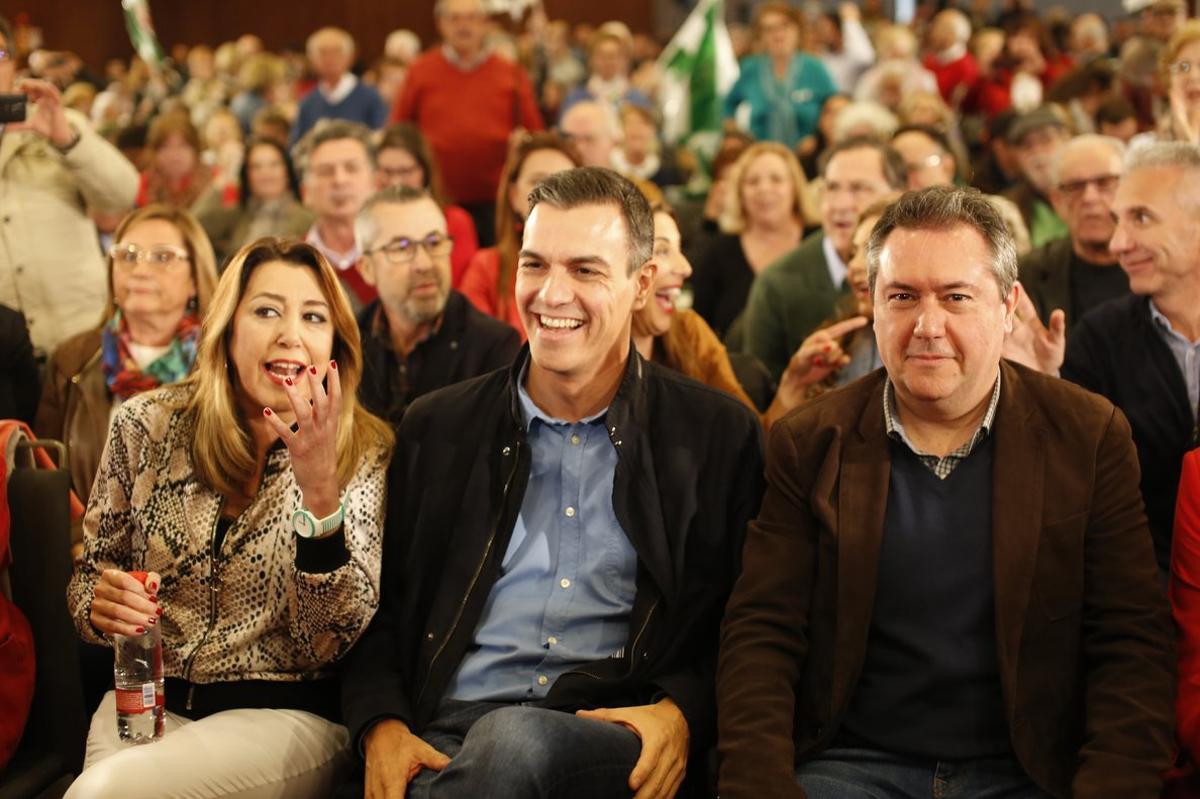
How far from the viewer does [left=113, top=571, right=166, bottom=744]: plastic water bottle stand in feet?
7.91

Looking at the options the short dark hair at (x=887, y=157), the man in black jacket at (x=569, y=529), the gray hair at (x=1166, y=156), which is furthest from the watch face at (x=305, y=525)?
the short dark hair at (x=887, y=157)

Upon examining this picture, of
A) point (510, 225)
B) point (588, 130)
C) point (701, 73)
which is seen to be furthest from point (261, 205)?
point (701, 73)

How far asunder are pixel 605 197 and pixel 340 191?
8.96ft

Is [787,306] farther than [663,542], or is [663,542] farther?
[787,306]

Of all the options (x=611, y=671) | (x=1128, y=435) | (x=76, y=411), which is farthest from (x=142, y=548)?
(x=1128, y=435)

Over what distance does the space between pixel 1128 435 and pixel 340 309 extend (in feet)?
4.82

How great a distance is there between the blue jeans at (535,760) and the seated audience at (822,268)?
212 cm

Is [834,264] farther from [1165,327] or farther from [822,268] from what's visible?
[1165,327]

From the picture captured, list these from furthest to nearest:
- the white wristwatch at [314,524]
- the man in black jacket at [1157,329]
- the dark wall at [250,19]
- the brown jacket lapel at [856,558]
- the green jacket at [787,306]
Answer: the dark wall at [250,19], the green jacket at [787,306], the man in black jacket at [1157,329], the white wristwatch at [314,524], the brown jacket lapel at [856,558]

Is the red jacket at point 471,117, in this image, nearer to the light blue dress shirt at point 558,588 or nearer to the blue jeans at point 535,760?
the light blue dress shirt at point 558,588

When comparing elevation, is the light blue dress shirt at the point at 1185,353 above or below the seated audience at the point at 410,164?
below

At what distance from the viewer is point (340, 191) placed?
5012mm

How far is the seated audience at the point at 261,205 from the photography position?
19.4ft

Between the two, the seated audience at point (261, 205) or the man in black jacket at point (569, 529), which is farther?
the seated audience at point (261, 205)
